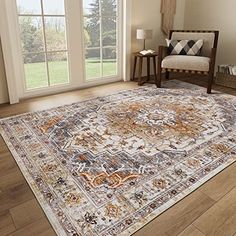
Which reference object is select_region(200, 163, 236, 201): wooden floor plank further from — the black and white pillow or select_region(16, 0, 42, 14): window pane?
select_region(16, 0, 42, 14): window pane

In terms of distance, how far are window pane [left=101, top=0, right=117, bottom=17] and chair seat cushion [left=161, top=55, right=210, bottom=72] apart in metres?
1.03

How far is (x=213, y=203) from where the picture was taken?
1.45 meters

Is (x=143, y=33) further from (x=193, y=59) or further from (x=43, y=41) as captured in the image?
(x=43, y=41)

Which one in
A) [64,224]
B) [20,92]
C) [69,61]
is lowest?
[64,224]

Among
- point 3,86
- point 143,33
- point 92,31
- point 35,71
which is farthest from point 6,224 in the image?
point 143,33

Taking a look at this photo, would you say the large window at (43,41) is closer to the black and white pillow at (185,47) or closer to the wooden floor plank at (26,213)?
the black and white pillow at (185,47)

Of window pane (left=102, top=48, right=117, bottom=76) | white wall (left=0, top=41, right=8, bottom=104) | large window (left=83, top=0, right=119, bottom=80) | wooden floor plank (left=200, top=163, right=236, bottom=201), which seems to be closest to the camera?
wooden floor plank (left=200, top=163, right=236, bottom=201)

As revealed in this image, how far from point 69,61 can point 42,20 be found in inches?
24.2

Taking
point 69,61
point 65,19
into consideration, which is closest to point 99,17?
point 65,19

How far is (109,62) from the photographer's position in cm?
377

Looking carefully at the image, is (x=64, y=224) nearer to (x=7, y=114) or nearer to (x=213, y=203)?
(x=213, y=203)

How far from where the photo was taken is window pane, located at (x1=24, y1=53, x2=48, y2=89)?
308 cm

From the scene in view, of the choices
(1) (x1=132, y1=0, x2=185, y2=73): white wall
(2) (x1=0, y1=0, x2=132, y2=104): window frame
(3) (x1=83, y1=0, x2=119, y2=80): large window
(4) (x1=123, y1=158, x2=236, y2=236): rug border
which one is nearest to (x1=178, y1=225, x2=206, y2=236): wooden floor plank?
(4) (x1=123, y1=158, x2=236, y2=236): rug border

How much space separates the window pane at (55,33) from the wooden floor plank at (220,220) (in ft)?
8.83
